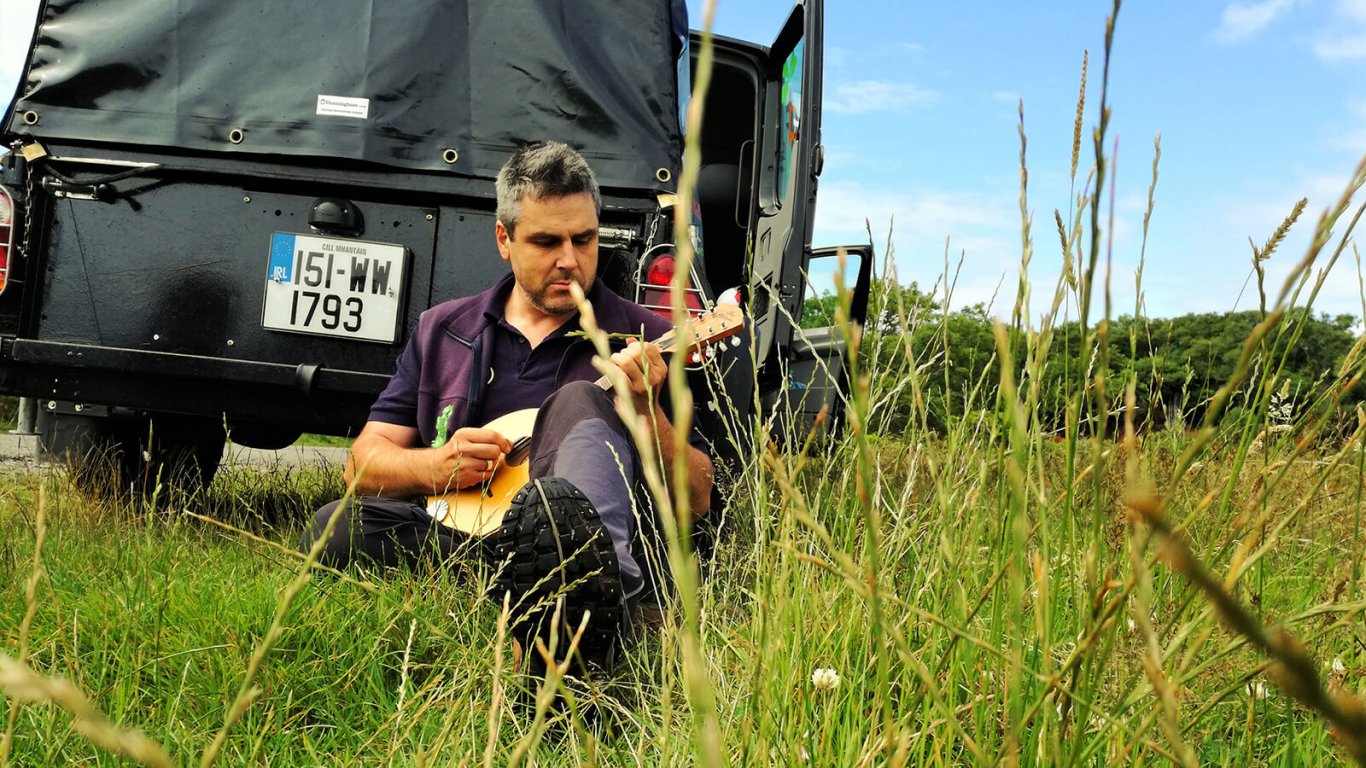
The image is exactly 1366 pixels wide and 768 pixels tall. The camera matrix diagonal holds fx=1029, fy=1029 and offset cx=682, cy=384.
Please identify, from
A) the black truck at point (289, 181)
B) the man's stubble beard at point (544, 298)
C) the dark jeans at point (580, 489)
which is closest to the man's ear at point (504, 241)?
the man's stubble beard at point (544, 298)

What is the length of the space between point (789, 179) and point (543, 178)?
2.81 meters

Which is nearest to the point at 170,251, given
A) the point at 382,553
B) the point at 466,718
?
the point at 382,553

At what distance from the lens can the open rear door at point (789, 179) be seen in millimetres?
4980

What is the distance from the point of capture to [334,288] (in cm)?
362

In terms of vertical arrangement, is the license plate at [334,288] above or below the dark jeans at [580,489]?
above

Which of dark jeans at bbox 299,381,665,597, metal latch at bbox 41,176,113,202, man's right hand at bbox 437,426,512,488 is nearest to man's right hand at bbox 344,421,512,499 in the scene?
man's right hand at bbox 437,426,512,488

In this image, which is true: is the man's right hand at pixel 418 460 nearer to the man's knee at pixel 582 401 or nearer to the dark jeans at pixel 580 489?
the dark jeans at pixel 580 489

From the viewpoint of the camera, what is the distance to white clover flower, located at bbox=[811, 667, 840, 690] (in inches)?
50.8

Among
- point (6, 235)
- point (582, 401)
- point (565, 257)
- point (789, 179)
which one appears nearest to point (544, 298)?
point (565, 257)

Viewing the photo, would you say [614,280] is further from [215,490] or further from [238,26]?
[215,490]

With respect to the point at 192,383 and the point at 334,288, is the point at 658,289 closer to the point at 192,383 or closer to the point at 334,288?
the point at 334,288

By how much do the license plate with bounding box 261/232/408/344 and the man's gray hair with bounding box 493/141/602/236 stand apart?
2.36 feet

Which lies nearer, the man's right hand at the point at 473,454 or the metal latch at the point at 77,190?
the man's right hand at the point at 473,454

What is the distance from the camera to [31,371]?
3.63 metres
